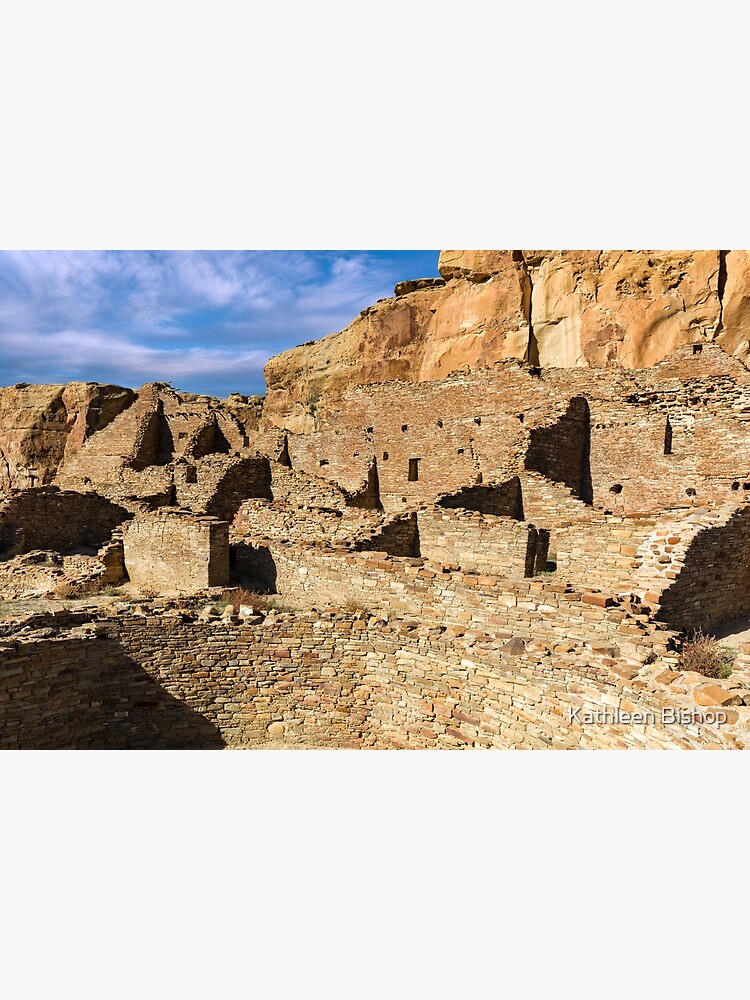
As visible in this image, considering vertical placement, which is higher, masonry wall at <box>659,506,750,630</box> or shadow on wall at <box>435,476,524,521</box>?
shadow on wall at <box>435,476,524,521</box>

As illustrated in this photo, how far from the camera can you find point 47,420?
2062 centimetres

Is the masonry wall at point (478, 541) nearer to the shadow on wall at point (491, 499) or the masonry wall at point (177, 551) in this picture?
the shadow on wall at point (491, 499)

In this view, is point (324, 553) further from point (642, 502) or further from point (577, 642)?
point (642, 502)

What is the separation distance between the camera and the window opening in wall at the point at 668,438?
10.2 m

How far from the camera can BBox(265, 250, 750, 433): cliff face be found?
11.4m

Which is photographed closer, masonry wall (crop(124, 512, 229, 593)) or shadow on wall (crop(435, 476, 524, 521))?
masonry wall (crop(124, 512, 229, 593))

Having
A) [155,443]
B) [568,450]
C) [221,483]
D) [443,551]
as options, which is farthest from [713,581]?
[155,443]

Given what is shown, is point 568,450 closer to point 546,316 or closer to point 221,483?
point 546,316

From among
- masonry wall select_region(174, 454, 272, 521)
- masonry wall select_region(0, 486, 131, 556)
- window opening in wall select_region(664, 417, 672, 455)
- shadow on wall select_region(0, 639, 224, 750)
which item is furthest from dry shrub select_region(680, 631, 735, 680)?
masonry wall select_region(0, 486, 131, 556)

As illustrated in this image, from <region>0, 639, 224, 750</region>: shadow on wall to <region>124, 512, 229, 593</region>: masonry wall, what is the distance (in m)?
2.44

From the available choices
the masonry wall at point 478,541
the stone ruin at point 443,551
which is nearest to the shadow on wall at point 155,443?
the stone ruin at point 443,551

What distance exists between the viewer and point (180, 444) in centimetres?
1831

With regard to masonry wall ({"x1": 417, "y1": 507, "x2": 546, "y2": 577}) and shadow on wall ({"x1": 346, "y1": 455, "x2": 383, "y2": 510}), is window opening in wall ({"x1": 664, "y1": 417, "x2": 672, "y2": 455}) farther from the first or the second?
shadow on wall ({"x1": 346, "y1": 455, "x2": 383, "y2": 510})

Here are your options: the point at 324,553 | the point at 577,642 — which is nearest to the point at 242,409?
the point at 324,553
